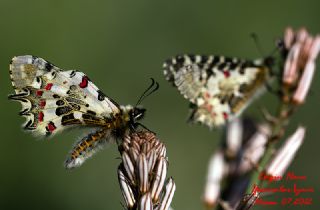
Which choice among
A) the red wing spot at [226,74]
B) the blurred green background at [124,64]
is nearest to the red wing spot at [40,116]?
the red wing spot at [226,74]

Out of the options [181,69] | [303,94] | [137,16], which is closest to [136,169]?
[303,94]

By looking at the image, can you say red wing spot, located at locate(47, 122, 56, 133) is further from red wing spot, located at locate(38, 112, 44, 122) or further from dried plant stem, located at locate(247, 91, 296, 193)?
dried plant stem, located at locate(247, 91, 296, 193)

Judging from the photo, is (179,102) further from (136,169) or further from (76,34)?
→ (136,169)

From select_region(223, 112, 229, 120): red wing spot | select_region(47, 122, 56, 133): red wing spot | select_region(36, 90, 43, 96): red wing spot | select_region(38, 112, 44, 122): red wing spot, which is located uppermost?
select_region(36, 90, 43, 96): red wing spot

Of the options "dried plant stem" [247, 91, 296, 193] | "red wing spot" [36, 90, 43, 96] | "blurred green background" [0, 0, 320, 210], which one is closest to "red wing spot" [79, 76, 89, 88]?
"red wing spot" [36, 90, 43, 96]

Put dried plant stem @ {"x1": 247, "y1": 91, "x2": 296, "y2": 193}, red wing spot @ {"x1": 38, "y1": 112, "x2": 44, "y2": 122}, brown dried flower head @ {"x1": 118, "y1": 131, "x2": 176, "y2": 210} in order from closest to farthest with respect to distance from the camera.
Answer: brown dried flower head @ {"x1": 118, "y1": 131, "x2": 176, "y2": 210}, dried plant stem @ {"x1": 247, "y1": 91, "x2": 296, "y2": 193}, red wing spot @ {"x1": 38, "y1": 112, "x2": 44, "y2": 122}

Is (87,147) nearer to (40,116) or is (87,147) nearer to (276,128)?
(40,116)
